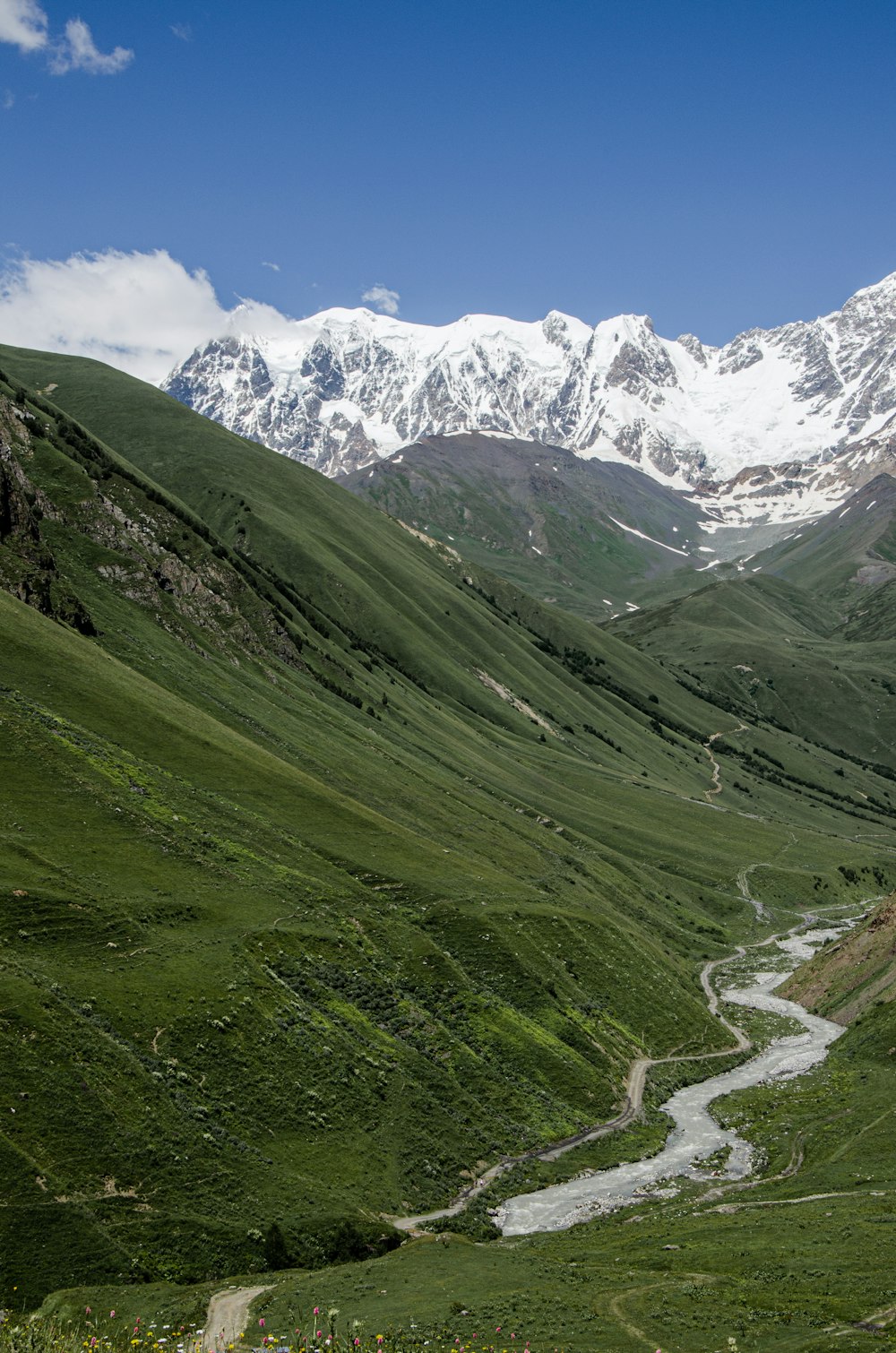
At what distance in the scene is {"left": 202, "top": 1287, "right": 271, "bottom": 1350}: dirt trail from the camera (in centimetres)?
4594

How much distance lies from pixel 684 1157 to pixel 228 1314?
52848 mm

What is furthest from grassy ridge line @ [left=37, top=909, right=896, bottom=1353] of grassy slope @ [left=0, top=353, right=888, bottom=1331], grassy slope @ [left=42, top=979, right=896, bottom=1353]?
grassy slope @ [left=0, top=353, right=888, bottom=1331]

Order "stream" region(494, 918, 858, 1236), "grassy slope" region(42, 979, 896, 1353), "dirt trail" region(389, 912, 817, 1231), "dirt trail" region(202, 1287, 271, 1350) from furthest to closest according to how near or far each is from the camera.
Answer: "stream" region(494, 918, 858, 1236) < "dirt trail" region(389, 912, 817, 1231) < "grassy slope" region(42, 979, 896, 1353) < "dirt trail" region(202, 1287, 271, 1350)

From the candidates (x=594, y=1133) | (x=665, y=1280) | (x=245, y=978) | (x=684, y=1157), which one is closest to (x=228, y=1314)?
(x=665, y=1280)

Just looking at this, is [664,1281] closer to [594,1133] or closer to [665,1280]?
[665,1280]

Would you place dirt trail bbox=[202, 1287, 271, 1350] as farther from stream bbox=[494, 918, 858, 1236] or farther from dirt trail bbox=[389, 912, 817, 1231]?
stream bbox=[494, 918, 858, 1236]

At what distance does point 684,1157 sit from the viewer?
90.8 meters

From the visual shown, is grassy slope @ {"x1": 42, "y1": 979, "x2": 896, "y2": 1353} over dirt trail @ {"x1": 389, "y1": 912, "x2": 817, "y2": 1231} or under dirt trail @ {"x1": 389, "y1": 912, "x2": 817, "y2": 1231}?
over

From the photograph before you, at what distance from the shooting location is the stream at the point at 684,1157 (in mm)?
77125

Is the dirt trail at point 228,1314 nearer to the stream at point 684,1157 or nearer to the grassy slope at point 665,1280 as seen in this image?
the grassy slope at point 665,1280

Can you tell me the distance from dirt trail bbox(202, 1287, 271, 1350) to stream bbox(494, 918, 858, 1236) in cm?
2565

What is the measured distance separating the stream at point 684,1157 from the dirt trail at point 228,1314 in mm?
25648

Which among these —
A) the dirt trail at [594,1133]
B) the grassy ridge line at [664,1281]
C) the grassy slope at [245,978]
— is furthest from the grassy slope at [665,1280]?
the grassy slope at [245,978]

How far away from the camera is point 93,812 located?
100625 millimetres
